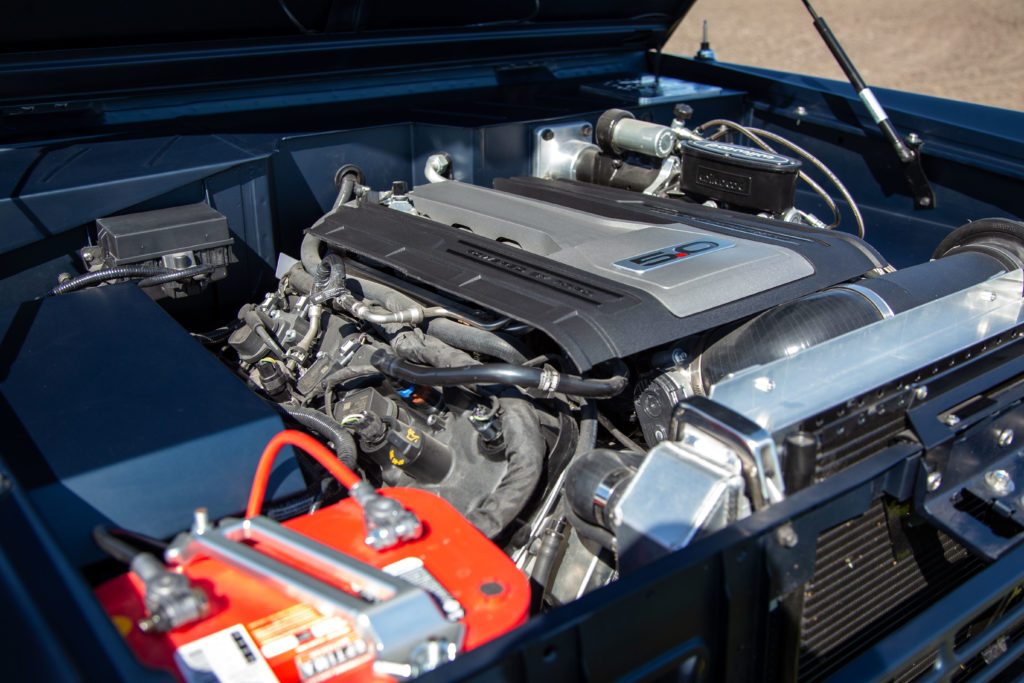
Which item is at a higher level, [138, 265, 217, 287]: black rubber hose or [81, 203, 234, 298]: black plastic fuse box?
[81, 203, 234, 298]: black plastic fuse box

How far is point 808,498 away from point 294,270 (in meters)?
1.35

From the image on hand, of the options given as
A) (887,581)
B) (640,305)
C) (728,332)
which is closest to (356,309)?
(640,305)

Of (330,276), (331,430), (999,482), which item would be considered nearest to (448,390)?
(331,430)

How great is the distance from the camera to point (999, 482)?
4.43 ft

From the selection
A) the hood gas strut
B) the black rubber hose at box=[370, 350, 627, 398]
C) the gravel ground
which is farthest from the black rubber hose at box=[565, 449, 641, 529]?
the gravel ground

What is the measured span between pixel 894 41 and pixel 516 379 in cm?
1288

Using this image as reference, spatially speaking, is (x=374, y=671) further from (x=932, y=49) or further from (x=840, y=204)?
(x=932, y=49)

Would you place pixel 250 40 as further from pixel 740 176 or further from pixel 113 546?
pixel 113 546

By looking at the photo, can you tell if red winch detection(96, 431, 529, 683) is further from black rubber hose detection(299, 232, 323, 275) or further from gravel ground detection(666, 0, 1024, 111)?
gravel ground detection(666, 0, 1024, 111)

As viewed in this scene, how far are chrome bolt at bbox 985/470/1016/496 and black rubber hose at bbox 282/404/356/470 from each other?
3.41 feet

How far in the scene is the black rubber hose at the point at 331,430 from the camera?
1.46 meters

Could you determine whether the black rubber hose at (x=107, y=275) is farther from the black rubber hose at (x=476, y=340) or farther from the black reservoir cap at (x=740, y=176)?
the black reservoir cap at (x=740, y=176)

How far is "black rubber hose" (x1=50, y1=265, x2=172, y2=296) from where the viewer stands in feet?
5.65

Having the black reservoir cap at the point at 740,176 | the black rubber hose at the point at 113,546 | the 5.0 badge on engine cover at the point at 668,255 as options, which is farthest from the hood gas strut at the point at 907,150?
the black rubber hose at the point at 113,546
